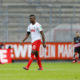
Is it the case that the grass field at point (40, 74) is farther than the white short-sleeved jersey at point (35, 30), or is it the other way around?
the white short-sleeved jersey at point (35, 30)

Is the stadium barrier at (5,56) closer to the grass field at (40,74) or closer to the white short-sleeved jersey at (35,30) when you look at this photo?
the grass field at (40,74)

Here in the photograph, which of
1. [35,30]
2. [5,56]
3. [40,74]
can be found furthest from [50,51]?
[40,74]

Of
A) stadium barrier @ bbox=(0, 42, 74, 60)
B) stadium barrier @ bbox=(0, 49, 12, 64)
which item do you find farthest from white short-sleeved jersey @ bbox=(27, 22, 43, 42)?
stadium barrier @ bbox=(0, 42, 74, 60)

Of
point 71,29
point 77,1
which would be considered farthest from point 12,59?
point 77,1

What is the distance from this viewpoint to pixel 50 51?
24703 millimetres

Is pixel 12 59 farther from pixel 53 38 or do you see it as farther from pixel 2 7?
pixel 2 7

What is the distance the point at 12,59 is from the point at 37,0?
5.70 m

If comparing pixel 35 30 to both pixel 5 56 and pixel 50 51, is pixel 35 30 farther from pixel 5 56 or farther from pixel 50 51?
pixel 50 51

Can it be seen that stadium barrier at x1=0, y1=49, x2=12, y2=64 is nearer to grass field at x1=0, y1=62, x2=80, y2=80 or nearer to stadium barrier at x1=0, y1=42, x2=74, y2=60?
stadium barrier at x1=0, y1=42, x2=74, y2=60

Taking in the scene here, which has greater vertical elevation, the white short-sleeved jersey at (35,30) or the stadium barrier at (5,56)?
the white short-sleeved jersey at (35,30)

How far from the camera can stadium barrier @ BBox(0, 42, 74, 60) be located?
24.5m

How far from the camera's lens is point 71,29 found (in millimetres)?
25156

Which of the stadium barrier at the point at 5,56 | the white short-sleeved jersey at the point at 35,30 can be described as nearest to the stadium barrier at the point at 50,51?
the stadium barrier at the point at 5,56

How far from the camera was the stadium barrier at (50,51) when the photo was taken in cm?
2445
